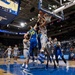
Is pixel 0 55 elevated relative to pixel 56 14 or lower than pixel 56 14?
lower

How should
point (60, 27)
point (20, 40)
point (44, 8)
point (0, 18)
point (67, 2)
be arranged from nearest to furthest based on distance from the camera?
point (44, 8)
point (67, 2)
point (0, 18)
point (60, 27)
point (20, 40)

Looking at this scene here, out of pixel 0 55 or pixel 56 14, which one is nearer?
pixel 56 14

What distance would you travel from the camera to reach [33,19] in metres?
20.3

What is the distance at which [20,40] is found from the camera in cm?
3077

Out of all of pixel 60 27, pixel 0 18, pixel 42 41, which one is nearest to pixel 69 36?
pixel 60 27

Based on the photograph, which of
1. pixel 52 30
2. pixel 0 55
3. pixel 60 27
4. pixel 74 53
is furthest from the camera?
pixel 52 30

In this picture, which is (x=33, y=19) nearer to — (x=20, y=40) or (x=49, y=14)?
(x=20, y=40)

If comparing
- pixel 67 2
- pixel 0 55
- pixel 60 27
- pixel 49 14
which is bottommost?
pixel 0 55

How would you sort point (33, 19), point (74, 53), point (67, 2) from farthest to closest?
point (33, 19) → point (74, 53) → point (67, 2)

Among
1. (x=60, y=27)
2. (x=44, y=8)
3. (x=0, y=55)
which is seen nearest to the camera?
(x=44, y=8)

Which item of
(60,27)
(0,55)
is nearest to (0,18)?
(0,55)

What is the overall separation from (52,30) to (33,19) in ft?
22.1

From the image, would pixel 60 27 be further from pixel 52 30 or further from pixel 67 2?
pixel 67 2

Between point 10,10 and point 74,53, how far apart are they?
9.26 metres
